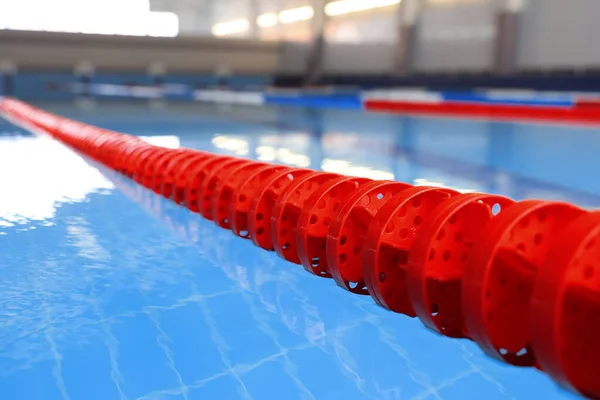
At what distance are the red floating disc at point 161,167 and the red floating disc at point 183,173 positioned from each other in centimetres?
8

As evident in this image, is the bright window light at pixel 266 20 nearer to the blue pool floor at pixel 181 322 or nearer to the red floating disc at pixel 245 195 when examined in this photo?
the blue pool floor at pixel 181 322

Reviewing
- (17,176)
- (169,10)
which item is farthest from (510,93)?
(169,10)

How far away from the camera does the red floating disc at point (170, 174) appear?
3.25 metres

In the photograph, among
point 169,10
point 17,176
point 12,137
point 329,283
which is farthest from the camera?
point 169,10

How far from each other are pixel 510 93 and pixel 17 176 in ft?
29.7

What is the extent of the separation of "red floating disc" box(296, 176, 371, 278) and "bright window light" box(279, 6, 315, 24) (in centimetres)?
1699

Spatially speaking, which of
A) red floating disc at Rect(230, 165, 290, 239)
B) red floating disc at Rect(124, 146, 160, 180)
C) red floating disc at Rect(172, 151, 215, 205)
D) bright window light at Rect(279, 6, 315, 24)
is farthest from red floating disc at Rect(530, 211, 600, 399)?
bright window light at Rect(279, 6, 315, 24)

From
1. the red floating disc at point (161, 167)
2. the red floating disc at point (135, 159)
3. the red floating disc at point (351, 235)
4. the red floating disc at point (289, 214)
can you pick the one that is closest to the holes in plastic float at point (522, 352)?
the red floating disc at point (351, 235)

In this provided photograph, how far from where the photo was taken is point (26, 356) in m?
1.45

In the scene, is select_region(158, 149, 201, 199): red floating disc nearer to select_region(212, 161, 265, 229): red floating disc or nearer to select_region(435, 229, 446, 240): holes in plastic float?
select_region(212, 161, 265, 229): red floating disc

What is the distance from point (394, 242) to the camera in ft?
5.32

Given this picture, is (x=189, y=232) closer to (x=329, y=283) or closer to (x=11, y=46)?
(x=329, y=283)

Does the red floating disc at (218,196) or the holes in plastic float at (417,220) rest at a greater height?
the holes in plastic float at (417,220)

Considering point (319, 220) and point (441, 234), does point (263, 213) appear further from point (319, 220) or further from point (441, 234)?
point (441, 234)
